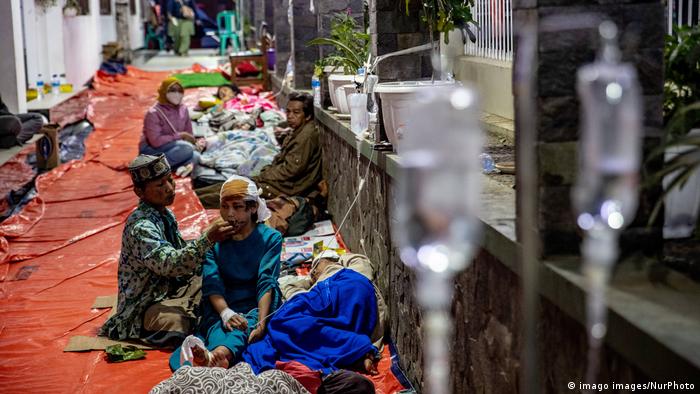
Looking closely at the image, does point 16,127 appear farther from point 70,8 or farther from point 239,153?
point 70,8

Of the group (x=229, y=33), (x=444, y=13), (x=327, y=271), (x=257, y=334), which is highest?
(x=229, y=33)

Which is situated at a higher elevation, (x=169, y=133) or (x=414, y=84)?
(x=414, y=84)

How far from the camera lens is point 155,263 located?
4.89 m

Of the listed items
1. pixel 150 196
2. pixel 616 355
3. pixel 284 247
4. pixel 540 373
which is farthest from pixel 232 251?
pixel 616 355

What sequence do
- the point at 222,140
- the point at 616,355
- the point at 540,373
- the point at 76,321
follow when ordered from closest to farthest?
the point at 616,355, the point at 540,373, the point at 76,321, the point at 222,140

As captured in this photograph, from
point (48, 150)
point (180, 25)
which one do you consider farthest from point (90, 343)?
point (180, 25)

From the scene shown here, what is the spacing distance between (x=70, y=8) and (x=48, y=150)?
6189 millimetres

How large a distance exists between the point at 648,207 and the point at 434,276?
4.53ft

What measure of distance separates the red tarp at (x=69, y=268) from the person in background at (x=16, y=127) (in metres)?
0.25

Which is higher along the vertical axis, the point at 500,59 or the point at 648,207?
the point at 500,59

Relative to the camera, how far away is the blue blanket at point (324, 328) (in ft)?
15.0

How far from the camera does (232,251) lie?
16.0 ft

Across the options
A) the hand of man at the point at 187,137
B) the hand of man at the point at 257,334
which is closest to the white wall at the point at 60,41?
the hand of man at the point at 187,137

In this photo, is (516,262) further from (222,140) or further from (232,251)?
(222,140)
